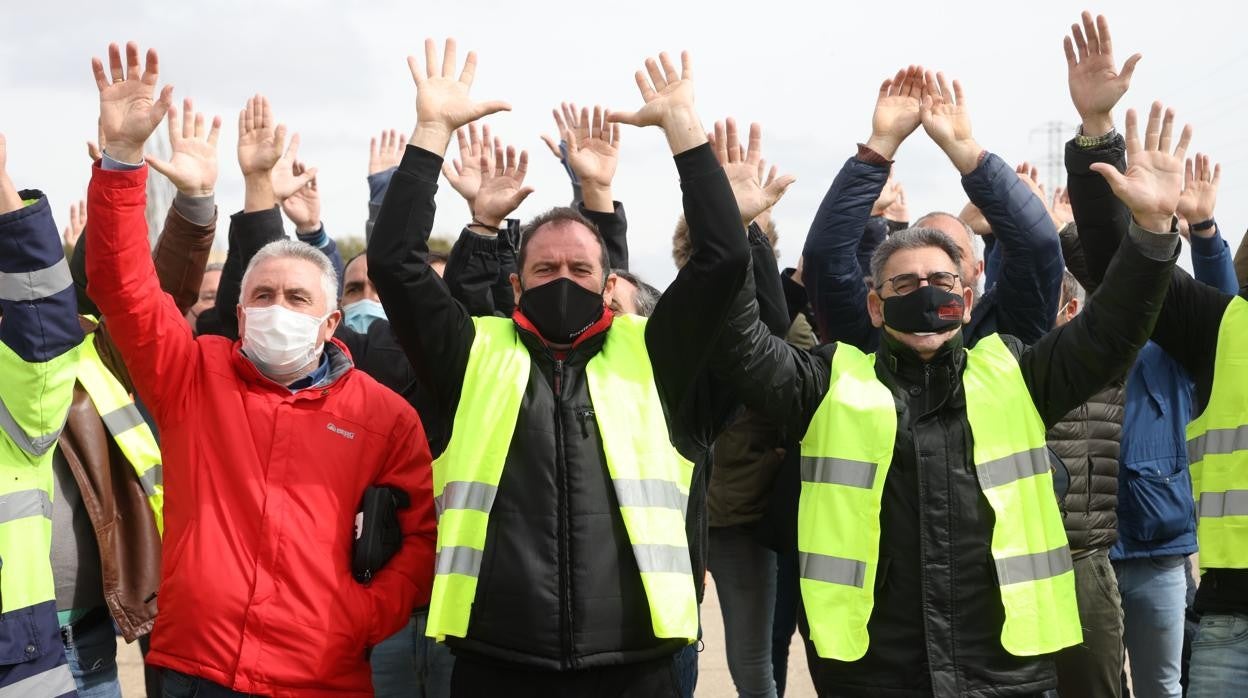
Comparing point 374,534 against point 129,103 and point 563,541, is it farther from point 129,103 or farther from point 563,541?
point 129,103

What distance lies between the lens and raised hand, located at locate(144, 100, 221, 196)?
4.33 metres

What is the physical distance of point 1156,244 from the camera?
360cm

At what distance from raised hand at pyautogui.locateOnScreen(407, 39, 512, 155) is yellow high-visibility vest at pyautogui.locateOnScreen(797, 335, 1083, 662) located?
4.56 ft

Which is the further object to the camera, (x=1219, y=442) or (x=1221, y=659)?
(x=1219, y=442)

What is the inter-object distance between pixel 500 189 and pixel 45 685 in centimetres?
227

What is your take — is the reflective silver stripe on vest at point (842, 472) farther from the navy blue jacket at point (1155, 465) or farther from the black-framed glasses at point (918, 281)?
the navy blue jacket at point (1155, 465)

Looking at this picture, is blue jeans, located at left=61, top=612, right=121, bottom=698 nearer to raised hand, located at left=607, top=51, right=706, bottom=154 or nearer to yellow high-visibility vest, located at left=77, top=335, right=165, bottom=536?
yellow high-visibility vest, located at left=77, top=335, right=165, bottom=536

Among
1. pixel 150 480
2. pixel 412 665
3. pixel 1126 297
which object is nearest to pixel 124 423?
pixel 150 480

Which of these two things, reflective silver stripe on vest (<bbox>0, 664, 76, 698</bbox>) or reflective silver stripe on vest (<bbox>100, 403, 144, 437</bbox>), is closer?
reflective silver stripe on vest (<bbox>0, 664, 76, 698</bbox>)

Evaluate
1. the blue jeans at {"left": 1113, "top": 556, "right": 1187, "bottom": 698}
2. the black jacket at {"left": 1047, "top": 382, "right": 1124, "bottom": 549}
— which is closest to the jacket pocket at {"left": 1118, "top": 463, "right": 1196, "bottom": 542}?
the blue jeans at {"left": 1113, "top": 556, "right": 1187, "bottom": 698}

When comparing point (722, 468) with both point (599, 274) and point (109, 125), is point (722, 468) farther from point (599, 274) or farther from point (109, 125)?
point (109, 125)

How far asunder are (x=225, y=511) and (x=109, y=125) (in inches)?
47.1

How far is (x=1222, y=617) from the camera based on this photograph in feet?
13.1

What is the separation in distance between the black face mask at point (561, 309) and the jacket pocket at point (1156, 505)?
2.72m
